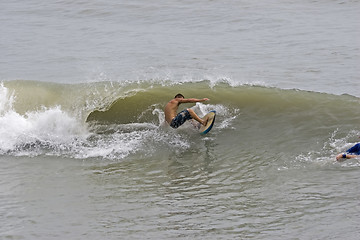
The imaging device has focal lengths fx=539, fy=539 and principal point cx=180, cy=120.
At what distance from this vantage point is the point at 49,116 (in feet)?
40.8

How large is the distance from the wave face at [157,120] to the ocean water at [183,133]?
4 cm

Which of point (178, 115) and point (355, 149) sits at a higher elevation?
point (178, 115)

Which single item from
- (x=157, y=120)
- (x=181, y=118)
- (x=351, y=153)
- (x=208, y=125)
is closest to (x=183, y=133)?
(x=181, y=118)

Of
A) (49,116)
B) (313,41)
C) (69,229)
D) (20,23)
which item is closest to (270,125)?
(49,116)

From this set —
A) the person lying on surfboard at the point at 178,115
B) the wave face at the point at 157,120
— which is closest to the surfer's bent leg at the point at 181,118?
the person lying on surfboard at the point at 178,115

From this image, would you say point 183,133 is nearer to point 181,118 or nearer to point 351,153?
point 181,118

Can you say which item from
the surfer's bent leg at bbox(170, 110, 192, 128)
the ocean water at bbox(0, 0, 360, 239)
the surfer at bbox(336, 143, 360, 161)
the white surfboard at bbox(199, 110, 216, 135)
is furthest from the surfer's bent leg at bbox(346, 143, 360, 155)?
the surfer's bent leg at bbox(170, 110, 192, 128)

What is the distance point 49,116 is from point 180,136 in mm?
3205

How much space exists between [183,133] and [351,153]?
146 inches

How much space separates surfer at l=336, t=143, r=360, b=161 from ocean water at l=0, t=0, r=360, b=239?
0.16 meters

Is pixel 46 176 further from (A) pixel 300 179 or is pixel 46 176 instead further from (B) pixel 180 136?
(A) pixel 300 179

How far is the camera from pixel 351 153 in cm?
927

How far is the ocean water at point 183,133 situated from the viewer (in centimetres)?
712

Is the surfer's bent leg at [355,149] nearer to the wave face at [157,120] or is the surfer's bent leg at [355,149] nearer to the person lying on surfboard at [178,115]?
the wave face at [157,120]
